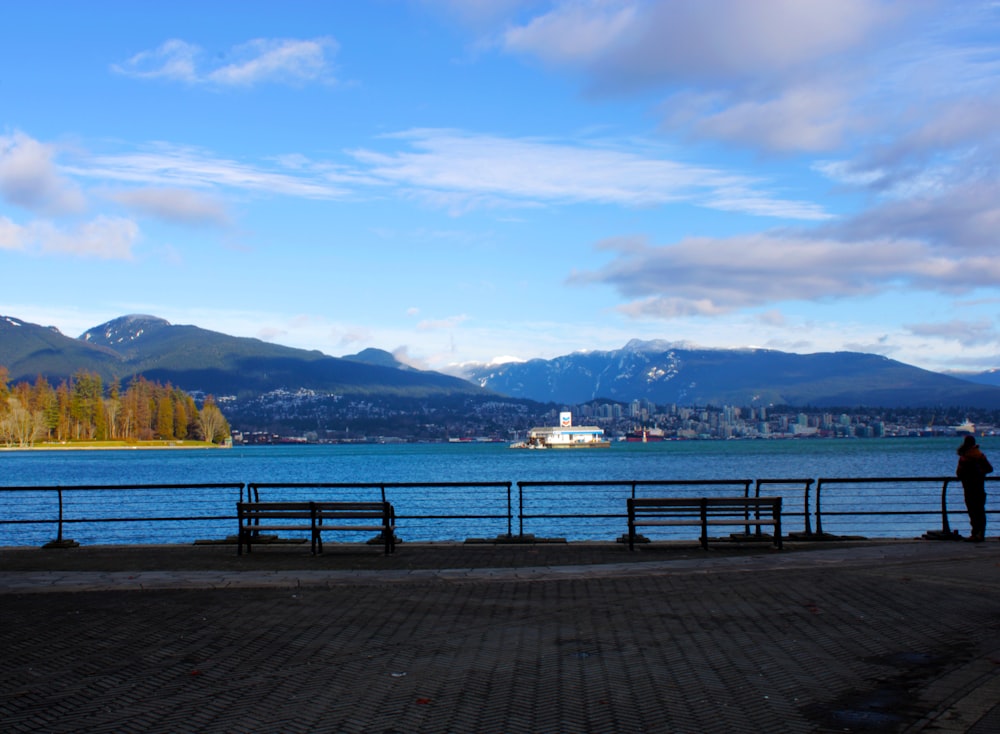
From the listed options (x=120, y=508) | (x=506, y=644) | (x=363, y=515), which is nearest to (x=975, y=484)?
(x=363, y=515)

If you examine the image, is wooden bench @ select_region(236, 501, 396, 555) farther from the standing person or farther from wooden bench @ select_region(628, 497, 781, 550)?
the standing person

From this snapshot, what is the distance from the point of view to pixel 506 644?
10.6m

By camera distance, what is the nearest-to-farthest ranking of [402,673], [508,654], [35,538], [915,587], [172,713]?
[172,713] < [402,673] < [508,654] < [915,587] < [35,538]

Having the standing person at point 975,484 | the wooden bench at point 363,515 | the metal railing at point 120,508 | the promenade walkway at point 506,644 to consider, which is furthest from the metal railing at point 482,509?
the promenade walkway at point 506,644

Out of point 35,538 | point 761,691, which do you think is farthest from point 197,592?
point 35,538

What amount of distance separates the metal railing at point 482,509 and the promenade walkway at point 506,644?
9.33ft

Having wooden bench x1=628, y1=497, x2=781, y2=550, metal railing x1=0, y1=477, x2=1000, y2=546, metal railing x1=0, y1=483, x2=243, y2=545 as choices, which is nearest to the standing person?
metal railing x1=0, y1=477, x2=1000, y2=546

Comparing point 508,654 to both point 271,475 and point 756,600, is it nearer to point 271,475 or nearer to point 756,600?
point 756,600

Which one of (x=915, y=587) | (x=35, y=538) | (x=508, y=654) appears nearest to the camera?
(x=508, y=654)

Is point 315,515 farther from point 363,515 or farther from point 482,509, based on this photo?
point 482,509

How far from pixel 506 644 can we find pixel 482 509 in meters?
40.7

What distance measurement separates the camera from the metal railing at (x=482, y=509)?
2005 cm

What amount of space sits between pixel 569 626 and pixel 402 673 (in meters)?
2.80

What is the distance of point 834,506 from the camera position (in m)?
45.6
